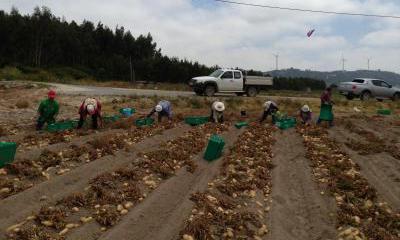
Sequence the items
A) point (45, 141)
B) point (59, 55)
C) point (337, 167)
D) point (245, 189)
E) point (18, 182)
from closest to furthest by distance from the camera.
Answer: point (18, 182), point (245, 189), point (337, 167), point (45, 141), point (59, 55)

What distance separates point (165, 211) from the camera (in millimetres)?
7453

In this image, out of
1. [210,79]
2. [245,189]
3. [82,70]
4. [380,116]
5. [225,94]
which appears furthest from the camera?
[82,70]

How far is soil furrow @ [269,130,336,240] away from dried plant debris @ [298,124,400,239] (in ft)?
0.66

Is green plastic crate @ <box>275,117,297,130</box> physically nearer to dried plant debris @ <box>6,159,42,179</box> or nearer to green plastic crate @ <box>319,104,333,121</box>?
green plastic crate @ <box>319,104,333,121</box>

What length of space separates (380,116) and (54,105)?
39.5ft

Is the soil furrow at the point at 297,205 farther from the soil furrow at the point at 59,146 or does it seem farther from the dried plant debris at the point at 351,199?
the soil furrow at the point at 59,146

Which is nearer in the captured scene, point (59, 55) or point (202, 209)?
point (202, 209)

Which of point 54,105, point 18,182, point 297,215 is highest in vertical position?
point 54,105

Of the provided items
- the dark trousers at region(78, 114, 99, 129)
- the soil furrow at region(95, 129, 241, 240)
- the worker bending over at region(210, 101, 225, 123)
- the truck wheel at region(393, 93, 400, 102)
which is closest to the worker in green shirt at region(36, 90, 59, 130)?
the dark trousers at region(78, 114, 99, 129)

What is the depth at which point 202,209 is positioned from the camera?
7.48m

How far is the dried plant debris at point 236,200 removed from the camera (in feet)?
22.4

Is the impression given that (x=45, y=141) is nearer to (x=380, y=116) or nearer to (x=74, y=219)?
(x=74, y=219)

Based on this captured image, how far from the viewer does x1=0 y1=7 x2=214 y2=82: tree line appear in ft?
202

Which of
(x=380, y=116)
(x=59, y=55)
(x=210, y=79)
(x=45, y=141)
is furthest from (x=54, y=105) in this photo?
(x=59, y=55)
